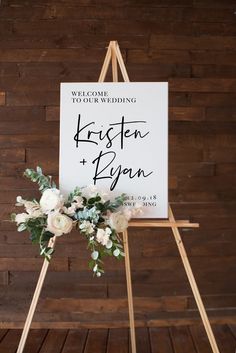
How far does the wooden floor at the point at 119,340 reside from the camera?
2115 mm

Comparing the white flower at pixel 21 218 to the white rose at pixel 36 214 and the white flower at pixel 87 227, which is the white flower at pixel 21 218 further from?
the white flower at pixel 87 227

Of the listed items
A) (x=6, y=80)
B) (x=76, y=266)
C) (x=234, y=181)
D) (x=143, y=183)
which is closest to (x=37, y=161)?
(x=6, y=80)

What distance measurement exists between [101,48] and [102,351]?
1842mm

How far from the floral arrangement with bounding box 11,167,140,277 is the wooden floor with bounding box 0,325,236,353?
80 centimetres

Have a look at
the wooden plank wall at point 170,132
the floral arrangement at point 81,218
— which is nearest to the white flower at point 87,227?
the floral arrangement at point 81,218

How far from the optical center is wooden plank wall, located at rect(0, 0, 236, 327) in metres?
2.40

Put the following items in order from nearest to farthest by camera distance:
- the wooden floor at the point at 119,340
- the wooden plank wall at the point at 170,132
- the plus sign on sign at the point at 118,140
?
1. the plus sign on sign at the point at 118,140
2. the wooden floor at the point at 119,340
3. the wooden plank wall at the point at 170,132

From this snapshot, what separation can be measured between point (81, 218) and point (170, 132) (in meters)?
1.07

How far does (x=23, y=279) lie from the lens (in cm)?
242

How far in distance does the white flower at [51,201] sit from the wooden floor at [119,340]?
1.00 metres

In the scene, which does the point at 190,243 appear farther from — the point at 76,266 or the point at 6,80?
the point at 6,80

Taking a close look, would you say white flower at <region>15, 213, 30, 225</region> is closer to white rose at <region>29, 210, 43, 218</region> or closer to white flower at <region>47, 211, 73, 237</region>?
white rose at <region>29, 210, 43, 218</region>

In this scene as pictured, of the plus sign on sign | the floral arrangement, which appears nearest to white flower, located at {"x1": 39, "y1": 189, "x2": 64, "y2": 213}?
the floral arrangement

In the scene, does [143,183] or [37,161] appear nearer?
[143,183]
